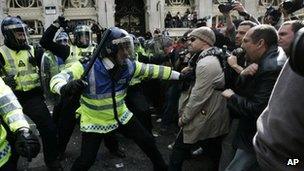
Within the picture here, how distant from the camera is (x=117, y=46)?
151 inches

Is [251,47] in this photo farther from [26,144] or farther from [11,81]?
[11,81]

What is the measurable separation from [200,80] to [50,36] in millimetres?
2950

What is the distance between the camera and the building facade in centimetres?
2587

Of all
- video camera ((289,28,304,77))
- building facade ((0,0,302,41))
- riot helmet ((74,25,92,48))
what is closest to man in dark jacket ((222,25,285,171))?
video camera ((289,28,304,77))

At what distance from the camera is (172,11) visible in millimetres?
28281

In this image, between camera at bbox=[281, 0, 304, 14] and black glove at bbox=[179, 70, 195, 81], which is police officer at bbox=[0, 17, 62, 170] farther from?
camera at bbox=[281, 0, 304, 14]

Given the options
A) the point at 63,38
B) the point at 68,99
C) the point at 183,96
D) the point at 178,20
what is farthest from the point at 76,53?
the point at 178,20

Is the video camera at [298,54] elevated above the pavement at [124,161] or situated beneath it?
elevated above

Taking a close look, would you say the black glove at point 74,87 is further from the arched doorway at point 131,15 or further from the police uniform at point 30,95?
the arched doorway at point 131,15

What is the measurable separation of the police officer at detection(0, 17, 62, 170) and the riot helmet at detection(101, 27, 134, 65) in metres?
1.55

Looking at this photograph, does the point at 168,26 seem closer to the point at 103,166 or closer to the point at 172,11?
the point at 172,11

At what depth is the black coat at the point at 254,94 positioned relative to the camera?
3067 millimetres

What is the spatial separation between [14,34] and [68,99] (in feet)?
4.04

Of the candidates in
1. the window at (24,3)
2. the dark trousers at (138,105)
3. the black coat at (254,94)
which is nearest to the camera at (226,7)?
the dark trousers at (138,105)
